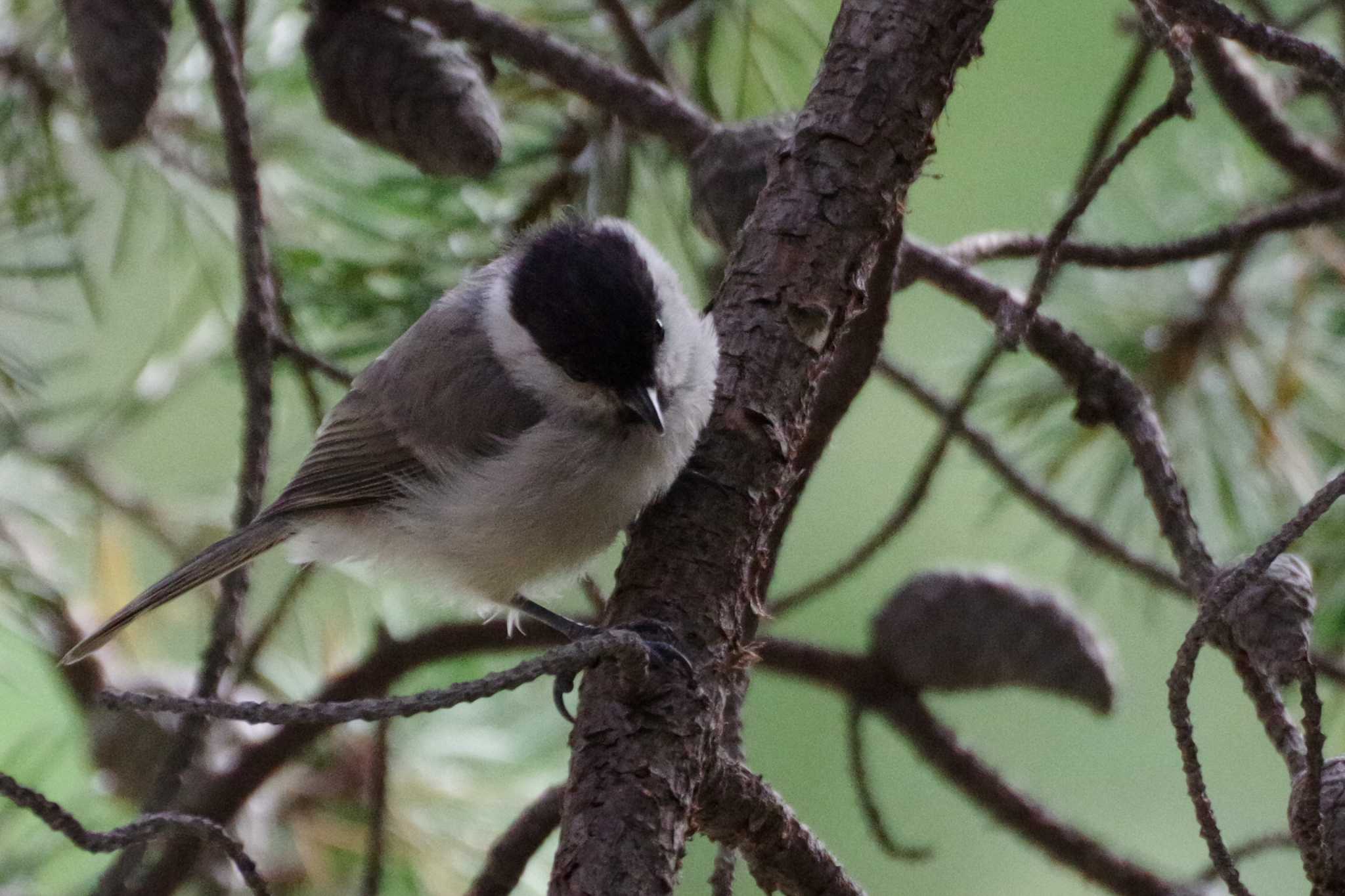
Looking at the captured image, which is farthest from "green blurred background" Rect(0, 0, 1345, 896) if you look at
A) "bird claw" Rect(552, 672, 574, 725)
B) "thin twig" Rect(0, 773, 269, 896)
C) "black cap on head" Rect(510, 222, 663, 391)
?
"thin twig" Rect(0, 773, 269, 896)

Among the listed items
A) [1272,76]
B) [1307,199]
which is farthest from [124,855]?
[1272,76]

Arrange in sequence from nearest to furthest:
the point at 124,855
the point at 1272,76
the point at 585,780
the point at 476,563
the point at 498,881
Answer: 1. the point at 585,780
2. the point at 124,855
3. the point at 498,881
4. the point at 476,563
5. the point at 1272,76

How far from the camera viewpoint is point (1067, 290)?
1.47m

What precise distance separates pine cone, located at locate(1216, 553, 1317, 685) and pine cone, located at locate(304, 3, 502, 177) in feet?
1.82

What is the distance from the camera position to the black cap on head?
996mm

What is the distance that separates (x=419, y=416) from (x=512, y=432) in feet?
0.39

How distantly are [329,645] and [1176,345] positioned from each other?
36.3 inches

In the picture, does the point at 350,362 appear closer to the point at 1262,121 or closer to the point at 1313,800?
the point at 1262,121

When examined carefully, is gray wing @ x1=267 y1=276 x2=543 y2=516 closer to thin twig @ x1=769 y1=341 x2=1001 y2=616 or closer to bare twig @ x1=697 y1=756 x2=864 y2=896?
thin twig @ x1=769 y1=341 x2=1001 y2=616

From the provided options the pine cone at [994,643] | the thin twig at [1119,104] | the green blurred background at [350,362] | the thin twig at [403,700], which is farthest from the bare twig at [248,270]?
the thin twig at [1119,104]

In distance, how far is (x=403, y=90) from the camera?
0.94 metres

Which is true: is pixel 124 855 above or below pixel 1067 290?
below

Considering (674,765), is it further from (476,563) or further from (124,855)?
(476,563)

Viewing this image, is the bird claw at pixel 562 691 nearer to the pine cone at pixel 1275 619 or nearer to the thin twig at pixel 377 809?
the thin twig at pixel 377 809
